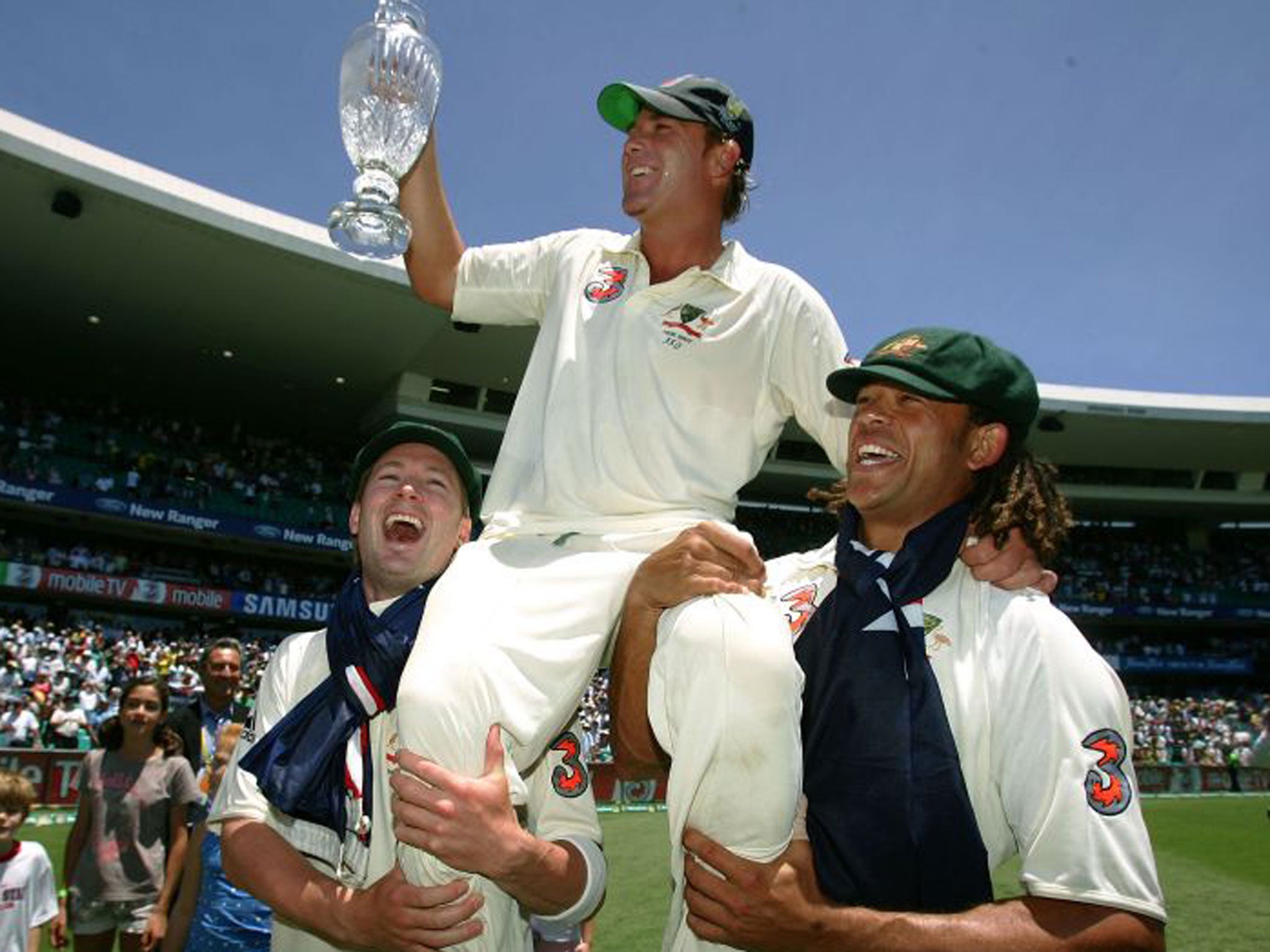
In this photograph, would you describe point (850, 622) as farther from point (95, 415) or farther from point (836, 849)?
point (95, 415)

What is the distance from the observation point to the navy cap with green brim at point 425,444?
2.68 m

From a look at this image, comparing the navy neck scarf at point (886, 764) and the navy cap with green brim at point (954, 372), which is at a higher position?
the navy cap with green brim at point (954, 372)

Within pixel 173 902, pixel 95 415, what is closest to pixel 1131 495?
pixel 95 415

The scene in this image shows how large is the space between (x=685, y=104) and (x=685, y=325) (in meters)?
0.54

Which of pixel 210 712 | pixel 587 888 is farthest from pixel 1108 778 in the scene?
pixel 210 712

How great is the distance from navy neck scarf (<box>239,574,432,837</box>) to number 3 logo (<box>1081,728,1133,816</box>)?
4.68 feet

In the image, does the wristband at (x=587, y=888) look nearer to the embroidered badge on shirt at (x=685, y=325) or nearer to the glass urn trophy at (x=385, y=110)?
the embroidered badge on shirt at (x=685, y=325)

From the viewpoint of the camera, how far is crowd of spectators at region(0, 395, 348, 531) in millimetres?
25969

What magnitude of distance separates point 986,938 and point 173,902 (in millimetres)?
4730

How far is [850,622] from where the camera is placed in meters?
2.01

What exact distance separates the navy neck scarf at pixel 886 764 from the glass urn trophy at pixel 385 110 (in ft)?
4.13

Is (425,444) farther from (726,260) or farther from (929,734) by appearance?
(929,734)

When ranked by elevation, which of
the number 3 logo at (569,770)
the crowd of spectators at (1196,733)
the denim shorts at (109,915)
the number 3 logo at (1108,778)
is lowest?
the crowd of spectators at (1196,733)

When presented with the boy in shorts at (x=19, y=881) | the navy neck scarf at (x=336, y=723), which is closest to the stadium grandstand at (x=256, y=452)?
the boy in shorts at (x=19, y=881)
